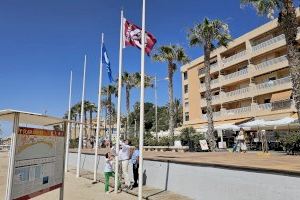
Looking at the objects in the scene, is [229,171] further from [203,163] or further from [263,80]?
[263,80]

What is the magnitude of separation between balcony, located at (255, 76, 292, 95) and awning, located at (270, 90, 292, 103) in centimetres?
53

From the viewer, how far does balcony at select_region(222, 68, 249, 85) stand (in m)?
46.5

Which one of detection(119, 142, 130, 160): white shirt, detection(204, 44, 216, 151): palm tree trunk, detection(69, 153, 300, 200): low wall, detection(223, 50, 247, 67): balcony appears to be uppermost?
detection(223, 50, 247, 67): balcony

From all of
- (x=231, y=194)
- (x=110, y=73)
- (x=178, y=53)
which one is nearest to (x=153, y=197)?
(x=231, y=194)

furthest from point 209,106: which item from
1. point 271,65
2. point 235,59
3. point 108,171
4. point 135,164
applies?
point 235,59

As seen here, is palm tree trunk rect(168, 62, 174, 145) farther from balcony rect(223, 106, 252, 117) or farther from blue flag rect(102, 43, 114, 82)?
blue flag rect(102, 43, 114, 82)

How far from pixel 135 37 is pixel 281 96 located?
93.7ft

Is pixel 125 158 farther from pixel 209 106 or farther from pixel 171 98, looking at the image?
pixel 171 98

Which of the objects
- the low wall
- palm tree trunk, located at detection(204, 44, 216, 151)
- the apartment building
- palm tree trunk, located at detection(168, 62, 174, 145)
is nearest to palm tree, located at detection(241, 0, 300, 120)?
the low wall

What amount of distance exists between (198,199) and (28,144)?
20.7ft

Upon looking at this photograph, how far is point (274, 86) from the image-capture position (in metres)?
40.9

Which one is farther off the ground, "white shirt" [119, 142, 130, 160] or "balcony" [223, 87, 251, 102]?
"balcony" [223, 87, 251, 102]

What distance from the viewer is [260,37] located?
45062 mm

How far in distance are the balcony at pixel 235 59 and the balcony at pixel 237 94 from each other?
3.95 meters
